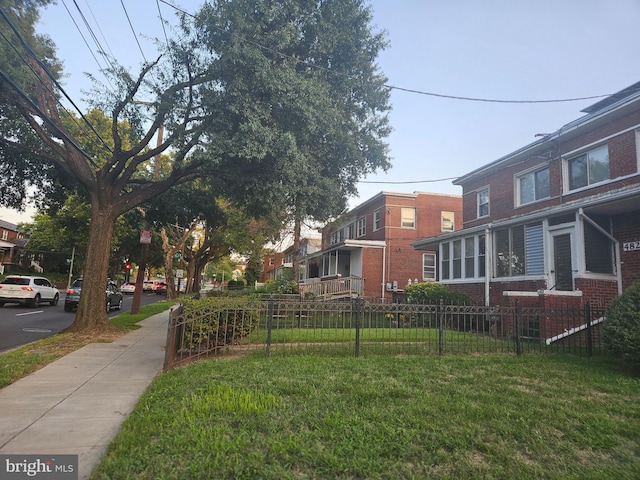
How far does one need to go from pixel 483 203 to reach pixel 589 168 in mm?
5496

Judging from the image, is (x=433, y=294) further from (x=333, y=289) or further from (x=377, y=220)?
(x=377, y=220)

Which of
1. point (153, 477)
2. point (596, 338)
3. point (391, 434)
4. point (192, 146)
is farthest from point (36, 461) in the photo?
point (596, 338)

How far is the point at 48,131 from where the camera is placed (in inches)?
472

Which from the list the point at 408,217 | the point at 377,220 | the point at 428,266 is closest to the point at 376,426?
the point at 428,266

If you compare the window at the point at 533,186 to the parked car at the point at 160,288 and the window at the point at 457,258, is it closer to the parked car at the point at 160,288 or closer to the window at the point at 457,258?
the window at the point at 457,258

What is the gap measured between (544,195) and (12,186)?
19.5m

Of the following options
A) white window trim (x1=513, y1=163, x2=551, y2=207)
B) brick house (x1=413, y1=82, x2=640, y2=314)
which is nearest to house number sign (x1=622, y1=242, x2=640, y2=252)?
brick house (x1=413, y1=82, x2=640, y2=314)

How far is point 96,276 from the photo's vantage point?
11.3 m

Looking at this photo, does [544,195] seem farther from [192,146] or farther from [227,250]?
[227,250]

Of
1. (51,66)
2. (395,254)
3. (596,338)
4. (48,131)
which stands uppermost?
(51,66)

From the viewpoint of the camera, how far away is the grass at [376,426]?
3.23 m

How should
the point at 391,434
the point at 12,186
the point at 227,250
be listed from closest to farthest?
the point at 391,434
the point at 12,186
the point at 227,250

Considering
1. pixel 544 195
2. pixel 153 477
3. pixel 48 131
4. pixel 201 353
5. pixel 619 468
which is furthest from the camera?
pixel 544 195

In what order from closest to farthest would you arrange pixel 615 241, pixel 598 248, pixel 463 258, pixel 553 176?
pixel 615 241 < pixel 598 248 < pixel 553 176 < pixel 463 258
